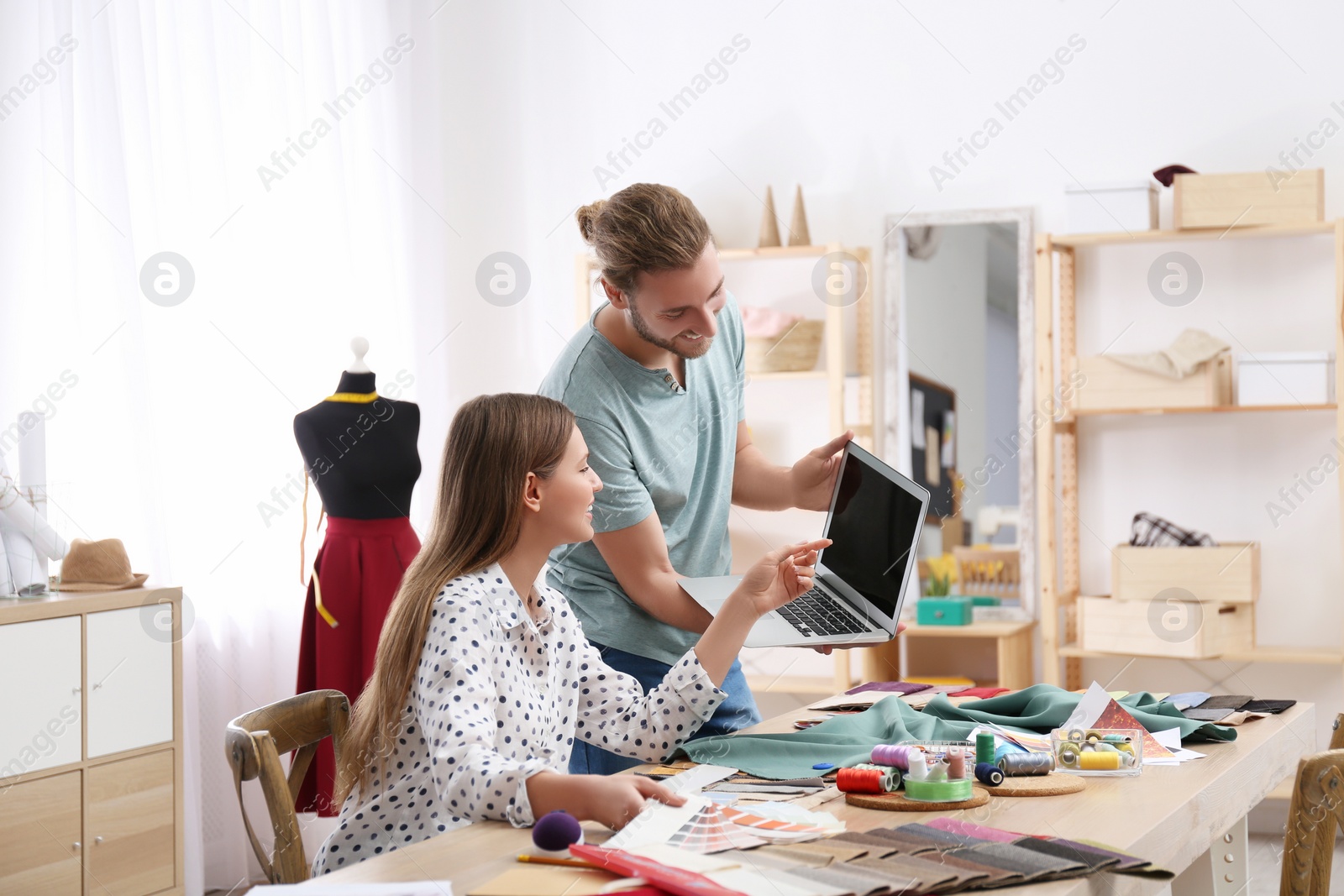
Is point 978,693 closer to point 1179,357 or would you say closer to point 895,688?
point 895,688

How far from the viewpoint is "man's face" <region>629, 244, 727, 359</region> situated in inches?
63.3

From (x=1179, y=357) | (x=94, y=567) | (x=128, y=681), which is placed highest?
(x=1179, y=357)

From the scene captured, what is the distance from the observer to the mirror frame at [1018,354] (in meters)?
3.46

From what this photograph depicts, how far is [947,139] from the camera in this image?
11.8 feet

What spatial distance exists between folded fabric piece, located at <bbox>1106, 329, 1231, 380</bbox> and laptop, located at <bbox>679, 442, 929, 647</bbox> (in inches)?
62.0

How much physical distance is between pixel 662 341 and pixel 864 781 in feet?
2.12

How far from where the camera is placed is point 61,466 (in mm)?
2826

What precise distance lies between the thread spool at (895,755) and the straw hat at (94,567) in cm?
185

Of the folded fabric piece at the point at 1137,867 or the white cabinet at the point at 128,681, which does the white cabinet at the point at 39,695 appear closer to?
the white cabinet at the point at 128,681

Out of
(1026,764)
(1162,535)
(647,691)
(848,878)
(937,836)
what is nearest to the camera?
(848,878)

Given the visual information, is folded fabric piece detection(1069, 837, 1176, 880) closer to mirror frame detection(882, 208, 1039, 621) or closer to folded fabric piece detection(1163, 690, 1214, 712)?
folded fabric piece detection(1163, 690, 1214, 712)

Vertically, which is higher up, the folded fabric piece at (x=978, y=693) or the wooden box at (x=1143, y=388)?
the wooden box at (x=1143, y=388)

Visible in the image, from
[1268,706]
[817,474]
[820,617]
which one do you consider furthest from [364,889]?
[1268,706]

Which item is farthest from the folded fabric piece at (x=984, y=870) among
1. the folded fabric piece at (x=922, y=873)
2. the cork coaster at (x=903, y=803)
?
the cork coaster at (x=903, y=803)
